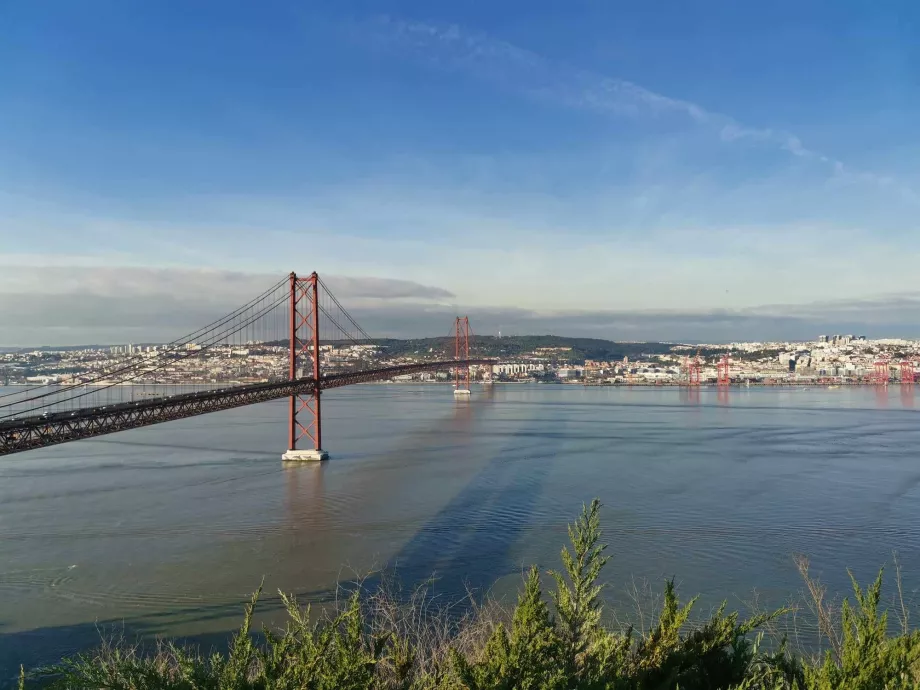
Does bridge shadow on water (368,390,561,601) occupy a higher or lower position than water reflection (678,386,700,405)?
higher

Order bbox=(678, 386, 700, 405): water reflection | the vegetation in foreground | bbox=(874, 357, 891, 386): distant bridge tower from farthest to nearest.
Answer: bbox=(874, 357, 891, 386): distant bridge tower
bbox=(678, 386, 700, 405): water reflection
the vegetation in foreground

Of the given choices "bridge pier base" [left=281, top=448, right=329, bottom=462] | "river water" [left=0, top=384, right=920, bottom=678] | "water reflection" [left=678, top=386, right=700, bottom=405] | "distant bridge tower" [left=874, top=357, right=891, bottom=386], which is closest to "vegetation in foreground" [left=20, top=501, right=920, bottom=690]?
"river water" [left=0, top=384, right=920, bottom=678]

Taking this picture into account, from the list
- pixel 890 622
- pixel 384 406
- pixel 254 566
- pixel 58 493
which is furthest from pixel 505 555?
pixel 384 406

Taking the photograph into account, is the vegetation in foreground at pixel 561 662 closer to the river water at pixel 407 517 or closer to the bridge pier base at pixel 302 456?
the river water at pixel 407 517

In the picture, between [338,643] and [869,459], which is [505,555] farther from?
[869,459]

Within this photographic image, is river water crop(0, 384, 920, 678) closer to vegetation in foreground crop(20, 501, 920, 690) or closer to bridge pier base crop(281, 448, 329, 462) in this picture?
bridge pier base crop(281, 448, 329, 462)

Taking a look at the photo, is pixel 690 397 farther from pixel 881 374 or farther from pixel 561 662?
pixel 561 662

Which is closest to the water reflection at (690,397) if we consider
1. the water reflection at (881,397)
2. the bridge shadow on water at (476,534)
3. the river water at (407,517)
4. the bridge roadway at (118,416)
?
the water reflection at (881,397)
